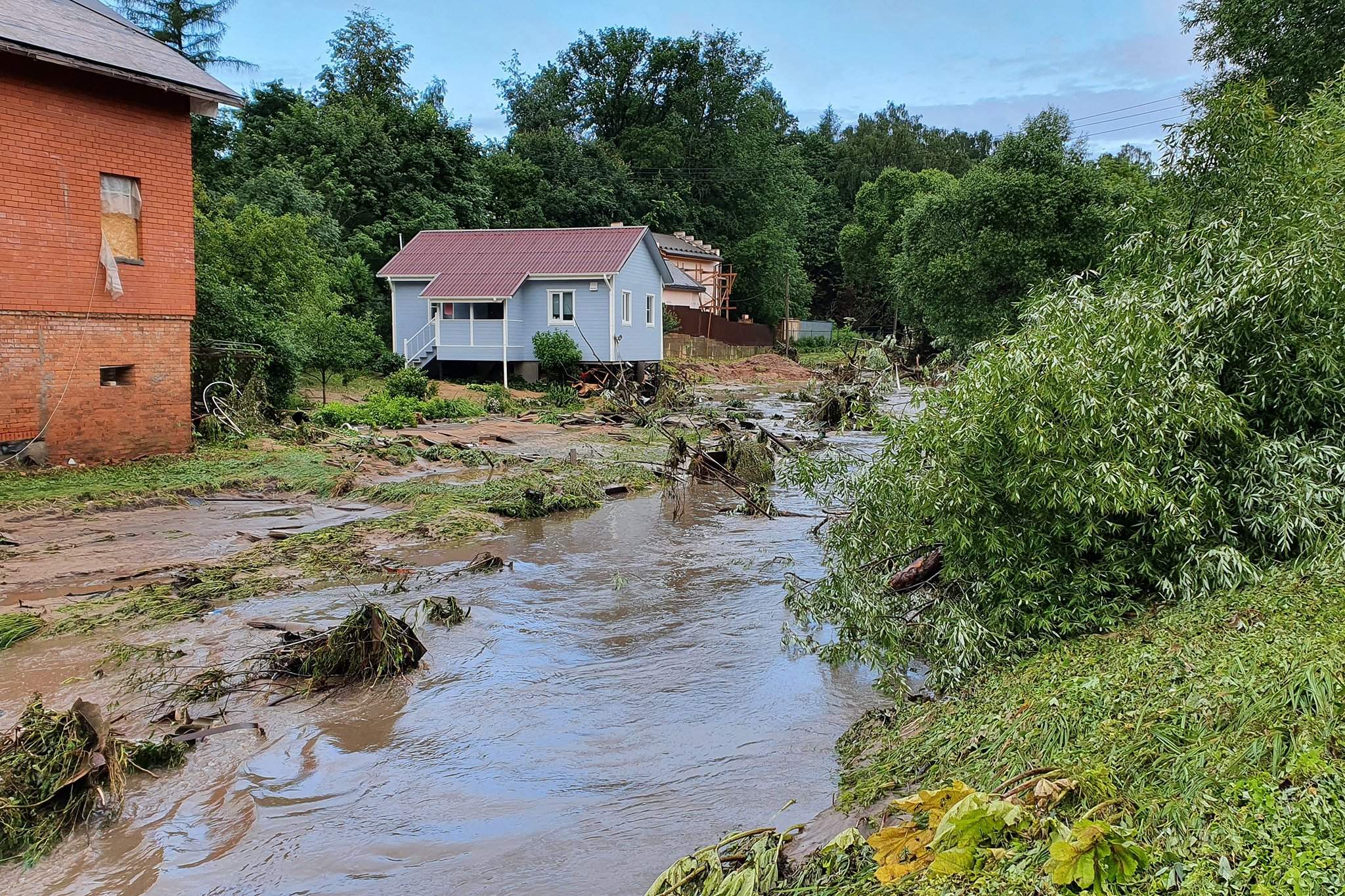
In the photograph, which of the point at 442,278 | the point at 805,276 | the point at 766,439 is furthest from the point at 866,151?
the point at 766,439

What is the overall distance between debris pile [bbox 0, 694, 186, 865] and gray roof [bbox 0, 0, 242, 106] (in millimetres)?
11580

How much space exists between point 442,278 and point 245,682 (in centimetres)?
2691

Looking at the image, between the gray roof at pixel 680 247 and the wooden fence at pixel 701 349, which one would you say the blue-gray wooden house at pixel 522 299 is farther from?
the gray roof at pixel 680 247

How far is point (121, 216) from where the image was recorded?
15703 millimetres

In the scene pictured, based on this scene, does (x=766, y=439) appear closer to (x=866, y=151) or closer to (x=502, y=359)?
(x=502, y=359)

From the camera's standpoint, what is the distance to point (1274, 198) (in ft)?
28.2

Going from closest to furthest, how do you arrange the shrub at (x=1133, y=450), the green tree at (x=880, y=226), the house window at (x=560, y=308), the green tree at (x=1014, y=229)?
the shrub at (x=1133, y=450), the green tree at (x=1014, y=229), the house window at (x=560, y=308), the green tree at (x=880, y=226)

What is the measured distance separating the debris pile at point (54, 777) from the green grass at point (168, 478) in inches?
331

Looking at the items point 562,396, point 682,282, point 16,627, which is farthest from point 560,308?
point 16,627

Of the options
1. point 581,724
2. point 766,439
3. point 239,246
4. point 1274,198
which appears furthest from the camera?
point 239,246

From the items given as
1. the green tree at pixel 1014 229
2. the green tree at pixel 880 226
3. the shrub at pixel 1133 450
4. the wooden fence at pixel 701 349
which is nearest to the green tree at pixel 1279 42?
the green tree at pixel 1014 229

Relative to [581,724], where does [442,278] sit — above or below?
above

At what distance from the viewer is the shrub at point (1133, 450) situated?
6965 millimetres

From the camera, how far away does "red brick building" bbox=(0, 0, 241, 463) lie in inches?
556
